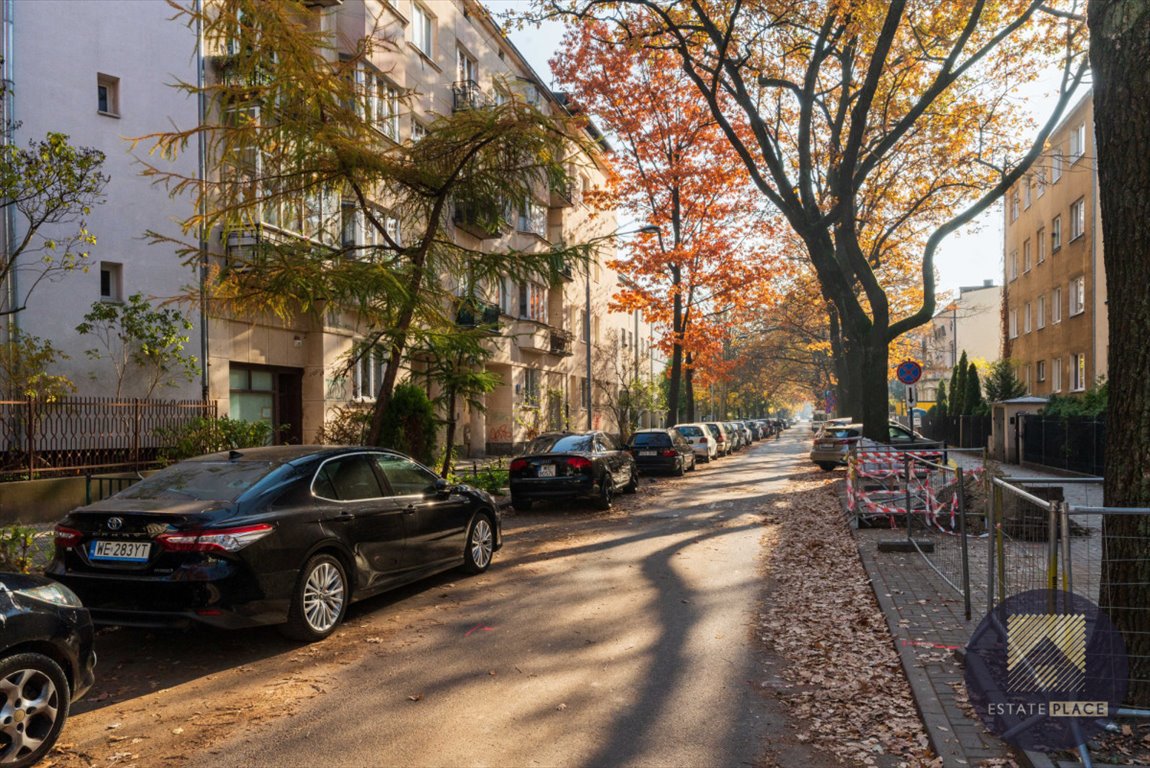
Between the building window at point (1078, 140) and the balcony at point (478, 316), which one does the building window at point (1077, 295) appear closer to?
the building window at point (1078, 140)

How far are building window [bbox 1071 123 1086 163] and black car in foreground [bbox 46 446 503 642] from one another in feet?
104

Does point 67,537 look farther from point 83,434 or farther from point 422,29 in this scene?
point 422,29

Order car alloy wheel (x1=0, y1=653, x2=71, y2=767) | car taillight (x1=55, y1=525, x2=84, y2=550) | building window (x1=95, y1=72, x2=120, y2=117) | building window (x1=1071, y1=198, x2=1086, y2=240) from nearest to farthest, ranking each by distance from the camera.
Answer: car alloy wheel (x1=0, y1=653, x2=71, y2=767) < car taillight (x1=55, y1=525, x2=84, y2=550) < building window (x1=95, y1=72, x2=120, y2=117) < building window (x1=1071, y1=198, x2=1086, y2=240)

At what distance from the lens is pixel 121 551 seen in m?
5.69

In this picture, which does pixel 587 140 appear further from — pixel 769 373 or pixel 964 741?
pixel 769 373

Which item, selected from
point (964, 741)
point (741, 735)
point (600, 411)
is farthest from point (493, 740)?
point (600, 411)

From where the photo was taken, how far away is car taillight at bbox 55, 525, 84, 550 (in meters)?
5.83

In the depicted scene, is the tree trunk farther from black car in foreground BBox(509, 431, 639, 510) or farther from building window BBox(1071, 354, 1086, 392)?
building window BBox(1071, 354, 1086, 392)

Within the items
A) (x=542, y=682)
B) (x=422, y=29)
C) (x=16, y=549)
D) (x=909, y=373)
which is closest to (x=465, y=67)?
(x=422, y=29)

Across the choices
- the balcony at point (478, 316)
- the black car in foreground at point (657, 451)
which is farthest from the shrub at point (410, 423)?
the black car in foreground at point (657, 451)

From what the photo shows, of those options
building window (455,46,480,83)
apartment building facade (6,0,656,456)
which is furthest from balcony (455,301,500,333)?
building window (455,46,480,83)

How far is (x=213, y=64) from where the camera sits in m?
16.2

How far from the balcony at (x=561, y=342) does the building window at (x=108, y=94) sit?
19837 mm

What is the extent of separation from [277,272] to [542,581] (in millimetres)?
5258
